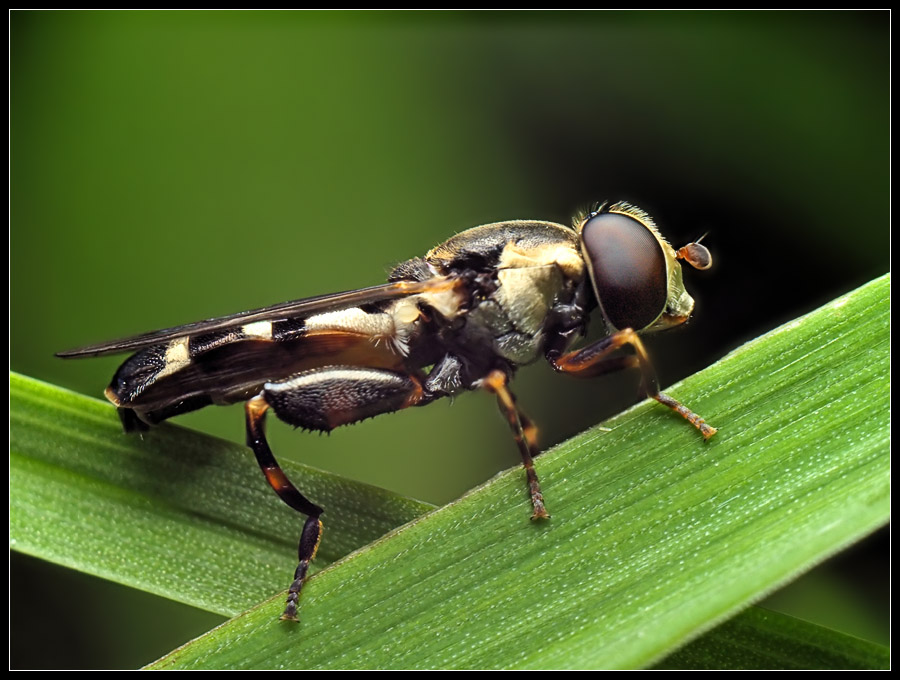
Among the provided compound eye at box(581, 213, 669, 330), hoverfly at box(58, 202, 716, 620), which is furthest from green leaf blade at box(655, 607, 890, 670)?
compound eye at box(581, 213, 669, 330)

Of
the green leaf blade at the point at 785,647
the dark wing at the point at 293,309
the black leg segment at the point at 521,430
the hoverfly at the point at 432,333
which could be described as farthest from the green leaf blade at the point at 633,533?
the dark wing at the point at 293,309

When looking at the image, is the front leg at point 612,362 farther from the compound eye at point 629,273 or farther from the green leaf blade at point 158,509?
the green leaf blade at point 158,509

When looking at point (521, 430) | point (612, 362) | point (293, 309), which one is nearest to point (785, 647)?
point (521, 430)

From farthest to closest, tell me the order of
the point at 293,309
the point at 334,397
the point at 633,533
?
the point at 334,397
the point at 293,309
the point at 633,533

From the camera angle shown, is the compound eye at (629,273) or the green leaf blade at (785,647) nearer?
the green leaf blade at (785,647)

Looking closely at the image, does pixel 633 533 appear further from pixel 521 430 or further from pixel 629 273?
pixel 629 273

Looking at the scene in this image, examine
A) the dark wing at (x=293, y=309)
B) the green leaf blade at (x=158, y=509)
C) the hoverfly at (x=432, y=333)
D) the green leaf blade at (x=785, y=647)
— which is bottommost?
the green leaf blade at (x=785, y=647)

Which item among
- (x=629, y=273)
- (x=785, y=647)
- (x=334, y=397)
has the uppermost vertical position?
(x=629, y=273)
